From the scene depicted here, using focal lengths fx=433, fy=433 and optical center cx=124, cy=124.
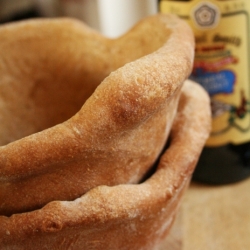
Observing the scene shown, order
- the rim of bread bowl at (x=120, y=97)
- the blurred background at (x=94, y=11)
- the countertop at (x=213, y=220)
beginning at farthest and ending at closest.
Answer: the blurred background at (x=94, y=11) → the countertop at (x=213, y=220) → the rim of bread bowl at (x=120, y=97)

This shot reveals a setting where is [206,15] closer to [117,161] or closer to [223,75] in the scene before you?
[223,75]

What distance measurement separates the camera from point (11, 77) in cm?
70

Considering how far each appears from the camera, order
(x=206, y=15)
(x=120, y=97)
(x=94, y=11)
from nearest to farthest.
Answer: (x=120, y=97)
(x=206, y=15)
(x=94, y=11)

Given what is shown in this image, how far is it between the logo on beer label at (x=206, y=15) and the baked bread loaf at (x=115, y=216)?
0.24 meters

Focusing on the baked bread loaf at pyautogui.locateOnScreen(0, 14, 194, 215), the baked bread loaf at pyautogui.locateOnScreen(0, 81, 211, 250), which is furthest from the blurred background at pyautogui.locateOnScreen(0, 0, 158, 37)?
the baked bread loaf at pyautogui.locateOnScreen(0, 81, 211, 250)

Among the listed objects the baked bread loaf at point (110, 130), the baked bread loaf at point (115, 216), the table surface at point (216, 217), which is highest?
the baked bread loaf at point (110, 130)

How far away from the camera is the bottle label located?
701 mm

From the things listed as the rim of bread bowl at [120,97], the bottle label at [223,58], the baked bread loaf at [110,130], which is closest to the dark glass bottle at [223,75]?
the bottle label at [223,58]

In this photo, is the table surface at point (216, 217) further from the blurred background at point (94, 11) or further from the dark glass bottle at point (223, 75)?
the blurred background at point (94, 11)

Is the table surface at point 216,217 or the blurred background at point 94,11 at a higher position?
the blurred background at point 94,11

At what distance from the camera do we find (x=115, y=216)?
441 millimetres

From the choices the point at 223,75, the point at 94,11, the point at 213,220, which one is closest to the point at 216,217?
the point at 213,220

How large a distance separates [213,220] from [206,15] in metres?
0.33

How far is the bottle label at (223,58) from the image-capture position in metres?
0.70
